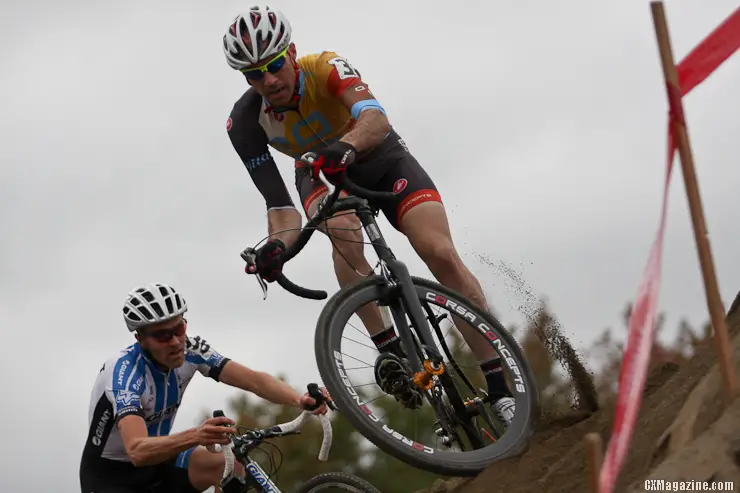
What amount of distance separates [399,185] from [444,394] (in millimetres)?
1704

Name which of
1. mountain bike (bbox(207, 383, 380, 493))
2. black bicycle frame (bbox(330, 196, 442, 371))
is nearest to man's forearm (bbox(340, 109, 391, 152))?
black bicycle frame (bbox(330, 196, 442, 371))

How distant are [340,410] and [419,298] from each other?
1.07 metres

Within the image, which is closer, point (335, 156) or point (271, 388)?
point (335, 156)

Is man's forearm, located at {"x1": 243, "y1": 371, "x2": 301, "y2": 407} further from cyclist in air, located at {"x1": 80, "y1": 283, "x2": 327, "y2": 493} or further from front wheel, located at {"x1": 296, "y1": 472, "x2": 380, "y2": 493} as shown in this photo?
front wheel, located at {"x1": 296, "y1": 472, "x2": 380, "y2": 493}

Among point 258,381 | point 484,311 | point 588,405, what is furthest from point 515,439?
point 258,381

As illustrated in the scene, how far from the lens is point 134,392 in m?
7.68

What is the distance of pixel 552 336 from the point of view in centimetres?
866

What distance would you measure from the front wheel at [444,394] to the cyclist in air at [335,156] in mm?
94

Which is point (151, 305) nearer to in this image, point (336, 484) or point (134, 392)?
point (134, 392)

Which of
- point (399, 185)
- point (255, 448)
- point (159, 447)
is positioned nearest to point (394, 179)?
point (399, 185)

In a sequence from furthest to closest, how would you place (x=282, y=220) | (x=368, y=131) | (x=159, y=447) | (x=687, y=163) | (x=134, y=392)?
(x=282, y=220) → (x=134, y=392) → (x=368, y=131) → (x=159, y=447) → (x=687, y=163)

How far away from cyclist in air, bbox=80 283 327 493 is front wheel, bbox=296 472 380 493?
66 centimetres

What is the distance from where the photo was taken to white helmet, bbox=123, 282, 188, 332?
780 centimetres

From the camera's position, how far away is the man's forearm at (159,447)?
705 cm
